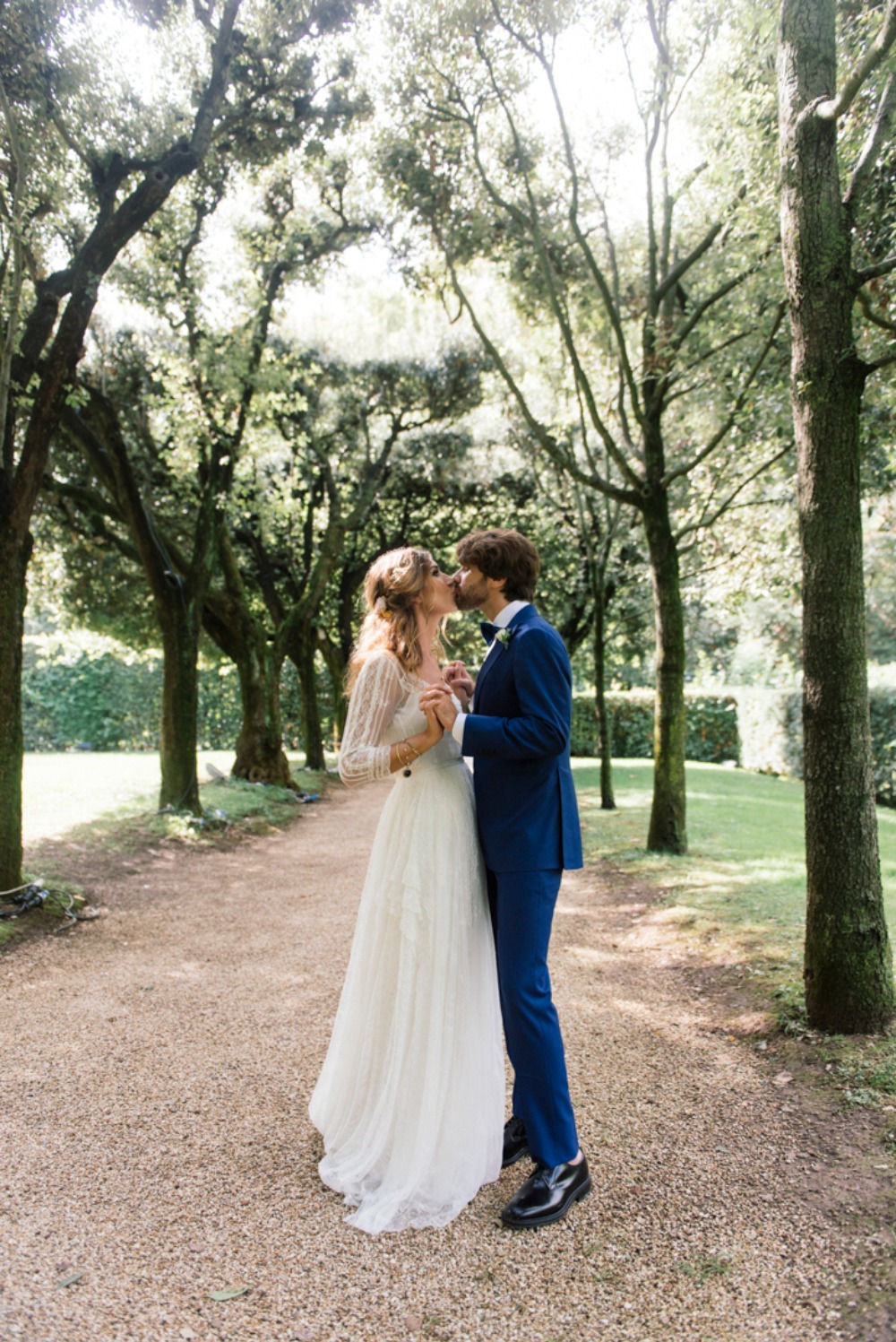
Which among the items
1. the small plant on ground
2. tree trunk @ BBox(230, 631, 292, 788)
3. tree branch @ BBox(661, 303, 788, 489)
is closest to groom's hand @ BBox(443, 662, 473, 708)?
the small plant on ground

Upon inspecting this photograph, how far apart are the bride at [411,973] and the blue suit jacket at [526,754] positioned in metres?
0.16

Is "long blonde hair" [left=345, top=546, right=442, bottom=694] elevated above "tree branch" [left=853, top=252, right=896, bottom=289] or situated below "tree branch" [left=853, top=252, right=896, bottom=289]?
below

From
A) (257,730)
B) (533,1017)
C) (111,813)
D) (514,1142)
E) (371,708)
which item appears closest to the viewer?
(533,1017)

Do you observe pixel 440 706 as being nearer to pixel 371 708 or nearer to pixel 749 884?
pixel 371 708

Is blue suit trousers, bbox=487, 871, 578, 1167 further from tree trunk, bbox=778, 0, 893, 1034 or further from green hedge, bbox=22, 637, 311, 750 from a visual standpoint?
green hedge, bbox=22, 637, 311, 750

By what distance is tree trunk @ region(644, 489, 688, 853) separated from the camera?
8.77 metres

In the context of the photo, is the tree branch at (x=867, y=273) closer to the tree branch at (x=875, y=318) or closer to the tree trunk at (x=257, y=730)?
the tree branch at (x=875, y=318)

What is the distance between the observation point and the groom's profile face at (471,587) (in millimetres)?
3180

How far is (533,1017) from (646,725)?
77.0ft

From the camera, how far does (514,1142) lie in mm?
3221

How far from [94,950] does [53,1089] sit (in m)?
2.45

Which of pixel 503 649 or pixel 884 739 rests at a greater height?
pixel 503 649

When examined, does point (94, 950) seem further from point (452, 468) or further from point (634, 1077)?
point (452, 468)

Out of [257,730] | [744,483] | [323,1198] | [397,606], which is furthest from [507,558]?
[257,730]
